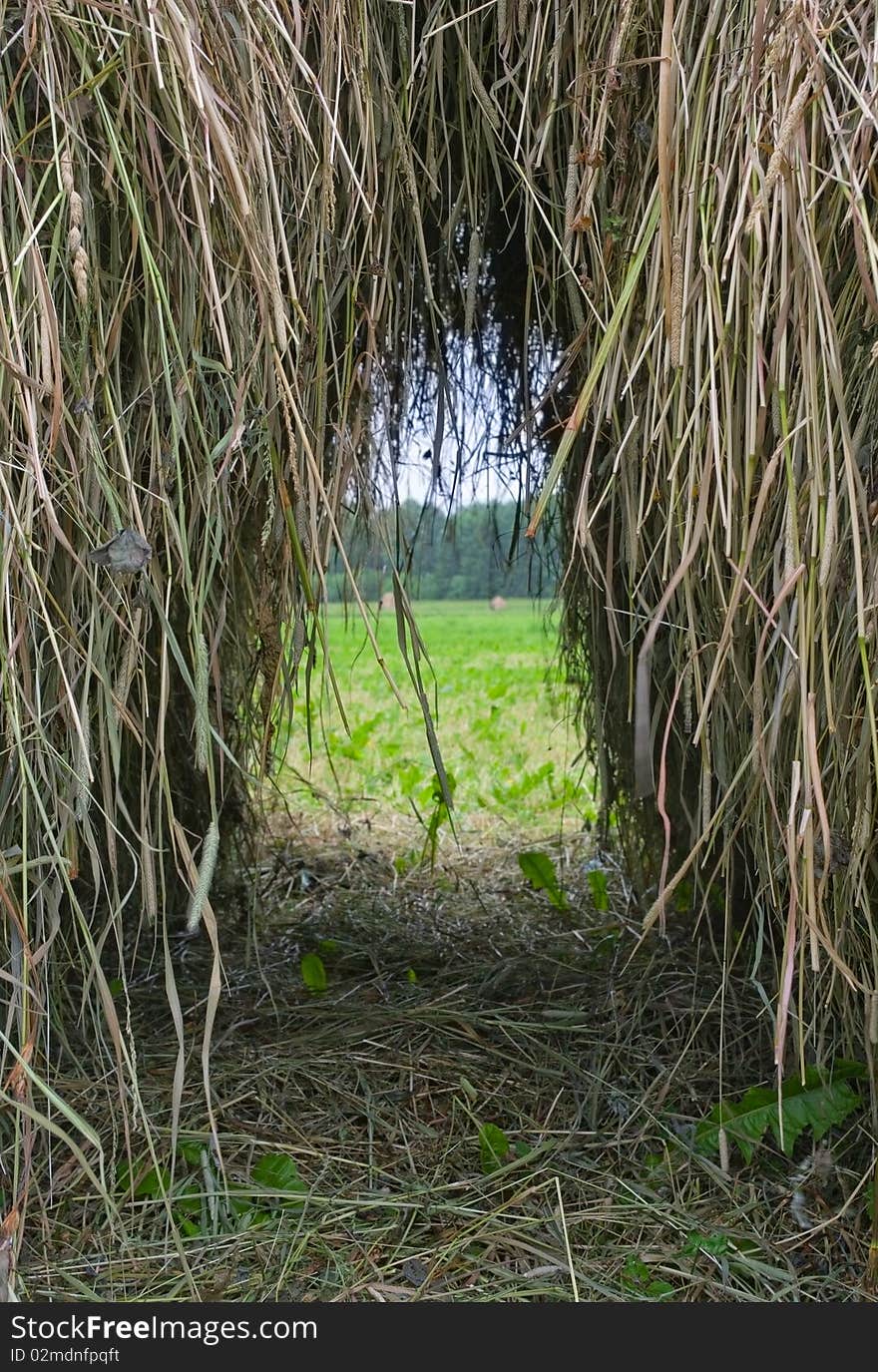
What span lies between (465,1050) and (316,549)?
0.76m

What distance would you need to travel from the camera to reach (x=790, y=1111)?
1.14 metres

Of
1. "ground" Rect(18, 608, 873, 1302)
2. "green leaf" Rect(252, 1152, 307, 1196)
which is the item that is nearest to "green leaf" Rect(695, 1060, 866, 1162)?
"ground" Rect(18, 608, 873, 1302)

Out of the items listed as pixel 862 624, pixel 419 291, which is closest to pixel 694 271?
pixel 862 624

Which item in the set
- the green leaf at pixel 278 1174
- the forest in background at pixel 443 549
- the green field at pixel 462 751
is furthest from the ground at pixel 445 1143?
the forest in background at pixel 443 549

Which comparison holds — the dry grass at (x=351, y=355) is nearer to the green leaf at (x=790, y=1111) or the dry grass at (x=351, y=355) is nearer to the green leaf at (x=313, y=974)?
the green leaf at (x=790, y=1111)

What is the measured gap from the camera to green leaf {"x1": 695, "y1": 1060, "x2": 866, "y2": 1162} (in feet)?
3.73

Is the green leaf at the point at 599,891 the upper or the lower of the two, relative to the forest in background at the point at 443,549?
lower

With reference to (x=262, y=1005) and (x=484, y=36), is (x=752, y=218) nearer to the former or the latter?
(x=484, y=36)

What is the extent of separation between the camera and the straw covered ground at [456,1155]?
1037mm

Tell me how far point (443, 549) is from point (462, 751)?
5.84ft

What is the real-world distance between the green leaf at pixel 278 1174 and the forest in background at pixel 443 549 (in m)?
0.62

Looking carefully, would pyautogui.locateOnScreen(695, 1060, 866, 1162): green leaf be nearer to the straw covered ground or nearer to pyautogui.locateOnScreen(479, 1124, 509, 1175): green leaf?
the straw covered ground

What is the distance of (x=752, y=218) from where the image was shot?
815 mm

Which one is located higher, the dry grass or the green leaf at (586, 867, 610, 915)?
the dry grass
